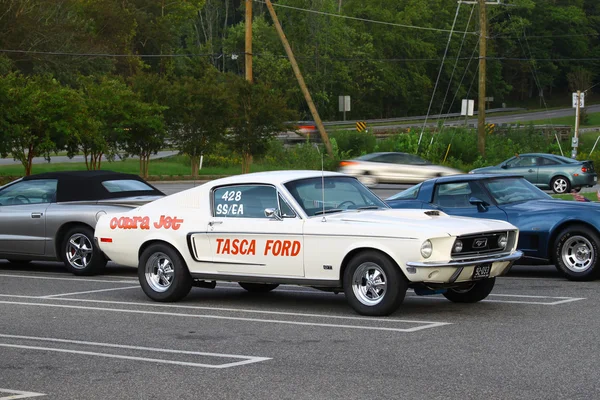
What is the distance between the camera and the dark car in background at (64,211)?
51.4ft

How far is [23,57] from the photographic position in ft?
217

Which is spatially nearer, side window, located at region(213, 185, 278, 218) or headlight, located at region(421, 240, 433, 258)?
headlight, located at region(421, 240, 433, 258)

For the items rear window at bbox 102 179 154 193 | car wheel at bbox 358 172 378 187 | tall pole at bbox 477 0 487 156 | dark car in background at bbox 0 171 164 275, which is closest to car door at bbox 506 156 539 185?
car wheel at bbox 358 172 378 187

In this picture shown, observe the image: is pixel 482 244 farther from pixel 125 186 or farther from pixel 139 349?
pixel 125 186

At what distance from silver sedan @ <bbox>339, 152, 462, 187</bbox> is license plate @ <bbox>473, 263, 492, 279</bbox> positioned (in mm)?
28201

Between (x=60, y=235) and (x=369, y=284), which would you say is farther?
(x=60, y=235)

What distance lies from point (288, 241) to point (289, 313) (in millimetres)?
809

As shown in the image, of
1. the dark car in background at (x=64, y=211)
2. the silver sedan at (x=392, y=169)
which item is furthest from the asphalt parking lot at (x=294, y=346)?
the silver sedan at (x=392, y=169)

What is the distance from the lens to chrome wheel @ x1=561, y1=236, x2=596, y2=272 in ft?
45.5

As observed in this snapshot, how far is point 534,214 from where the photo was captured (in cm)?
1426

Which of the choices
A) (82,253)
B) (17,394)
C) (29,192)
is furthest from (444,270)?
(29,192)

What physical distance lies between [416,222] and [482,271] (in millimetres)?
869

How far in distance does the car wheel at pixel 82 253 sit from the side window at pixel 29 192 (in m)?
0.95

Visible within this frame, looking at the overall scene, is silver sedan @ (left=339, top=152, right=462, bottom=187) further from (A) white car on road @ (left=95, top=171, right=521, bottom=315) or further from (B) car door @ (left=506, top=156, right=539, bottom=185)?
(A) white car on road @ (left=95, top=171, right=521, bottom=315)
